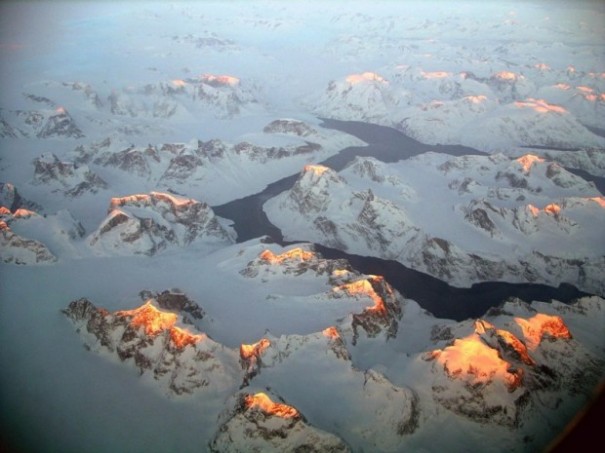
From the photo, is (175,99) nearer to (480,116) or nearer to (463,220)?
(480,116)

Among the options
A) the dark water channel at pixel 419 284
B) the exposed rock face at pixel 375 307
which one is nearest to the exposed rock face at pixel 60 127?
the dark water channel at pixel 419 284

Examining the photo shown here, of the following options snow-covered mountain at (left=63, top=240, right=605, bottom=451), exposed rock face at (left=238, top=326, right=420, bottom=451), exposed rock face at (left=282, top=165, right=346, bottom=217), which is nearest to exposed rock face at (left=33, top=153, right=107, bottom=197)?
exposed rock face at (left=282, top=165, right=346, bottom=217)

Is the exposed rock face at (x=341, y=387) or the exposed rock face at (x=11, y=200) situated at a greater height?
the exposed rock face at (x=341, y=387)

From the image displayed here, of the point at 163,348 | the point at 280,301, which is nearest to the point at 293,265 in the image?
the point at 280,301

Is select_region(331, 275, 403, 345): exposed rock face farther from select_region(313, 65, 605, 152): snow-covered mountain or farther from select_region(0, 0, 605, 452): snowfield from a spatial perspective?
select_region(313, 65, 605, 152): snow-covered mountain

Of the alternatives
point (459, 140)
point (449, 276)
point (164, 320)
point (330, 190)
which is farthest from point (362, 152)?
point (164, 320)

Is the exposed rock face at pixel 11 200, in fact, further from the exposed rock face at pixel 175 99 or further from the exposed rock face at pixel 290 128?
the exposed rock face at pixel 175 99
